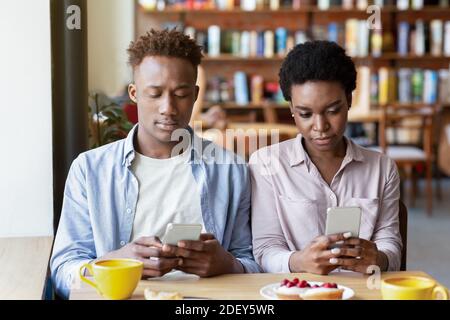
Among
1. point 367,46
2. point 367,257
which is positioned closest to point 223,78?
point 367,46

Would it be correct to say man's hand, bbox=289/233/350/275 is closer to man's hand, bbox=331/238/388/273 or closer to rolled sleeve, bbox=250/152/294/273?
man's hand, bbox=331/238/388/273

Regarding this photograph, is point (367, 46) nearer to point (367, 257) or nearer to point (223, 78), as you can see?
point (223, 78)

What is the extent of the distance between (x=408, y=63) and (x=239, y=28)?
5.32 feet

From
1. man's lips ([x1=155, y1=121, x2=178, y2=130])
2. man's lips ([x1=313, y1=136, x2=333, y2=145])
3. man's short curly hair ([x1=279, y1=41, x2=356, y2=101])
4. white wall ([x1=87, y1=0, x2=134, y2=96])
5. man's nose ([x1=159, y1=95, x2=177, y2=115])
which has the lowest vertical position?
man's lips ([x1=313, y1=136, x2=333, y2=145])

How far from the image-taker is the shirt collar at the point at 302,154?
1891 mm

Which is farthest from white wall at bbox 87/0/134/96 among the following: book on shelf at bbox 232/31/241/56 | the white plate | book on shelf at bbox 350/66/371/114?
the white plate

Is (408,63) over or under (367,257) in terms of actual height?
over

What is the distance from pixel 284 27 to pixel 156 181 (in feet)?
17.8

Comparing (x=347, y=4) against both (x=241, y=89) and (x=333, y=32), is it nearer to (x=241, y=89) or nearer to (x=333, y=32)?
(x=333, y=32)

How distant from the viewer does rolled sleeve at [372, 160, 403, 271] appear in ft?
5.86

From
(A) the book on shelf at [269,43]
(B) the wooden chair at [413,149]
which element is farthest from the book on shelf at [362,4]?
(B) the wooden chair at [413,149]

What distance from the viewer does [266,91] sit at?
23.0 ft

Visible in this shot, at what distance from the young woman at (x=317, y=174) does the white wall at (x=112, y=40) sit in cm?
312
